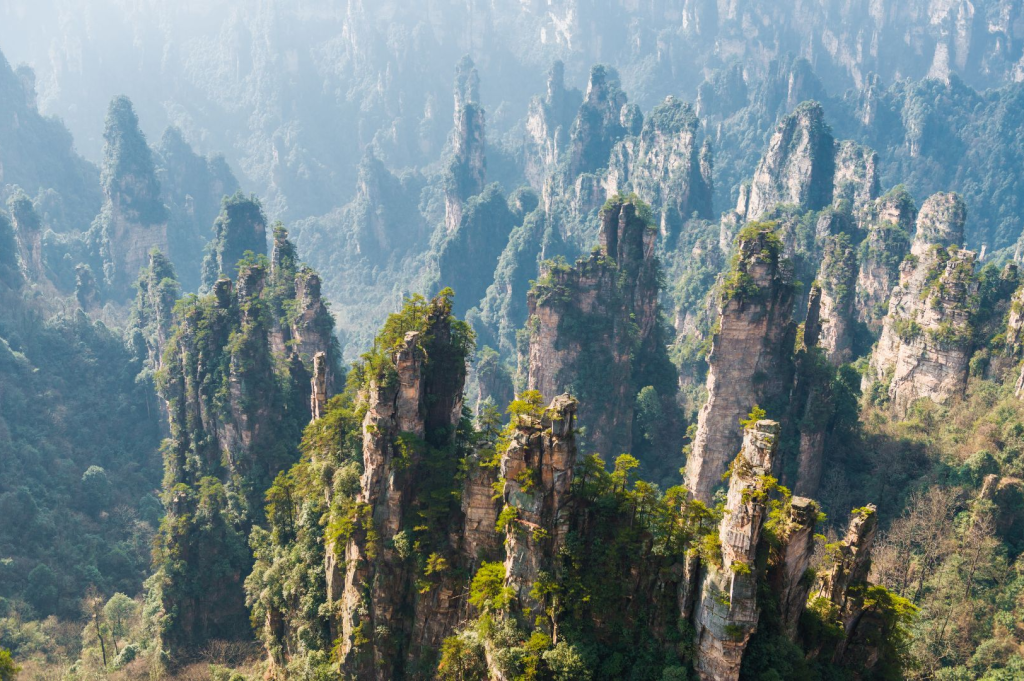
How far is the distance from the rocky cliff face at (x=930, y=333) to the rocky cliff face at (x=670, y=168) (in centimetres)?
4889

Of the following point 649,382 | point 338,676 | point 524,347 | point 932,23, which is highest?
point 932,23

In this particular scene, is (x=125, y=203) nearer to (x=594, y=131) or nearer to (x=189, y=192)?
(x=189, y=192)

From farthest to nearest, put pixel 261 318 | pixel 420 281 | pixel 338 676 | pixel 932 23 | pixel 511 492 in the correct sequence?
pixel 932 23
pixel 420 281
pixel 261 318
pixel 338 676
pixel 511 492

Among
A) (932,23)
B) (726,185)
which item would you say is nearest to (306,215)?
(726,185)

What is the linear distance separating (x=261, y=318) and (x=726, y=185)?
364 ft

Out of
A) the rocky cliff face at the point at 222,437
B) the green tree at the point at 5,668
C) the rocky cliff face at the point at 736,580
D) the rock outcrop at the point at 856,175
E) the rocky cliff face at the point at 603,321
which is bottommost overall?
the green tree at the point at 5,668

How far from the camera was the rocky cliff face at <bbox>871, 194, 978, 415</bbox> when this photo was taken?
51.7 m

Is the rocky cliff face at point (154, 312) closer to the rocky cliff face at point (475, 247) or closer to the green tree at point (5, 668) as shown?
the rocky cliff face at point (475, 247)

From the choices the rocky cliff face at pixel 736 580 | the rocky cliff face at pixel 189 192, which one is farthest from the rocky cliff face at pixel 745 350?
the rocky cliff face at pixel 189 192

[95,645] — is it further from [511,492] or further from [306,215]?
[306,215]

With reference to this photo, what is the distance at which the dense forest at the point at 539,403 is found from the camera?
→ 91.4ft

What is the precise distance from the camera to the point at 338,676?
110 ft

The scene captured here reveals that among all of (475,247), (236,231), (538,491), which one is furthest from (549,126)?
(538,491)

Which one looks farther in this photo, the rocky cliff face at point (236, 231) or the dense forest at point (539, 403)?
the rocky cliff face at point (236, 231)
